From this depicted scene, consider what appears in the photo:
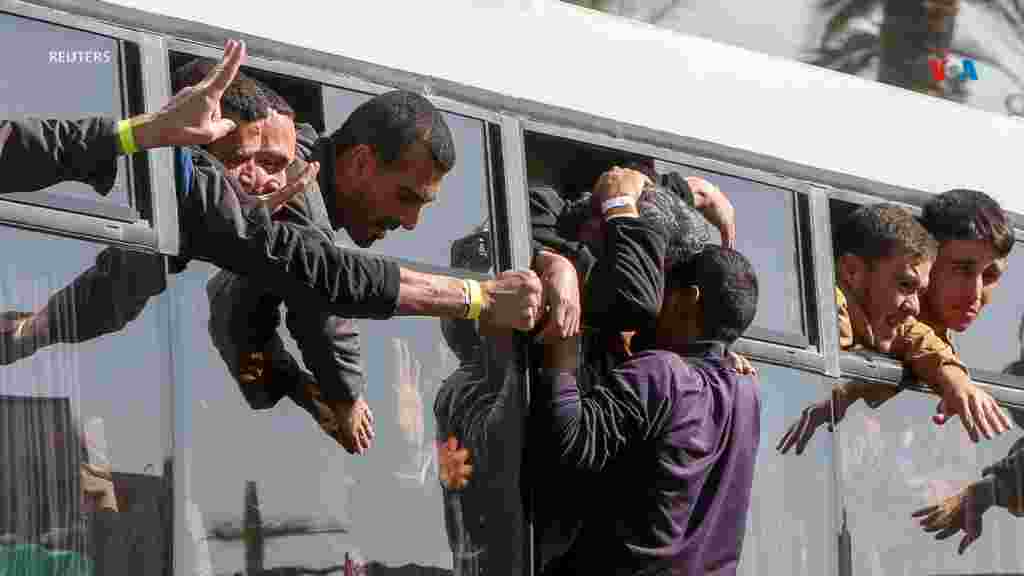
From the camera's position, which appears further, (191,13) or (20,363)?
(191,13)

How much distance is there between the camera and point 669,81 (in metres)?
5.64

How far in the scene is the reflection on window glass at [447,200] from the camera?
471 centimetres

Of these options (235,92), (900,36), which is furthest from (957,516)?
(900,36)

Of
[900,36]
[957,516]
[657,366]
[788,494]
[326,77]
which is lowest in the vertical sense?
[957,516]

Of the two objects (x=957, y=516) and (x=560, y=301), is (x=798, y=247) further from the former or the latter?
(x=560, y=301)

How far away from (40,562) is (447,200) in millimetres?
1404

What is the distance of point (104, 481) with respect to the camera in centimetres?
410

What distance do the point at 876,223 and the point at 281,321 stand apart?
7.32ft

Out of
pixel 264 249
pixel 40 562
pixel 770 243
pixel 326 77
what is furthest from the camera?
pixel 770 243

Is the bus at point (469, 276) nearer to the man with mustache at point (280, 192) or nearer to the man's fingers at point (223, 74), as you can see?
the man with mustache at point (280, 192)

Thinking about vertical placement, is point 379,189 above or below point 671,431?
above

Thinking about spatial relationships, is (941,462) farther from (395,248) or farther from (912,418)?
(395,248)

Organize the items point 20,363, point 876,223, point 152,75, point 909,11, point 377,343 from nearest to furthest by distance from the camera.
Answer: point 20,363 → point 152,75 → point 377,343 → point 876,223 → point 909,11

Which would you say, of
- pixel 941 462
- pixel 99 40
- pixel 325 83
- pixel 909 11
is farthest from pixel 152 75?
pixel 909 11
